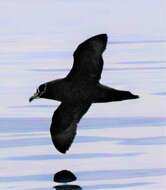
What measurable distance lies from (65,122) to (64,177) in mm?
1125

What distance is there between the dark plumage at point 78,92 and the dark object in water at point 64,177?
60cm

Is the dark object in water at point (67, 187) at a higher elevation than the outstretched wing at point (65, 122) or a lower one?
lower

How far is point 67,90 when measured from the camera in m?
12.6

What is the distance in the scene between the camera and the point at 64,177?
1210 centimetres

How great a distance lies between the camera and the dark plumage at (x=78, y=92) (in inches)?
495

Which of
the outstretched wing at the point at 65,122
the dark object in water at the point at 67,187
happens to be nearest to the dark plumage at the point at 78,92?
the outstretched wing at the point at 65,122

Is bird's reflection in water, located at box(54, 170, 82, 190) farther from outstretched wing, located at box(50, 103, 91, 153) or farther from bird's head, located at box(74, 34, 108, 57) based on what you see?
bird's head, located at box(74, 34, 108, 57)

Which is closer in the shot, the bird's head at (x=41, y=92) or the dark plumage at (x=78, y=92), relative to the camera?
the dark plumage at (x=78, y=92)

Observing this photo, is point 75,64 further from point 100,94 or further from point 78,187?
point 78,187

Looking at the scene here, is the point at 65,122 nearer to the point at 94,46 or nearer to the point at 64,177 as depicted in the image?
the point at 94,46

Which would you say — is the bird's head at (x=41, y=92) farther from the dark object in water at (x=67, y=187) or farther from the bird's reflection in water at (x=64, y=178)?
the dark object in water at (x=67, y=187)

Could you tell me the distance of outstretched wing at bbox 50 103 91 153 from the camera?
12883 millimetres

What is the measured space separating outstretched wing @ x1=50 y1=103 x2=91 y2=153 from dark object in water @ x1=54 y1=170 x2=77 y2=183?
2.28 ft

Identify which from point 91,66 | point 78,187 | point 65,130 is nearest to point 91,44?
point 91,66
